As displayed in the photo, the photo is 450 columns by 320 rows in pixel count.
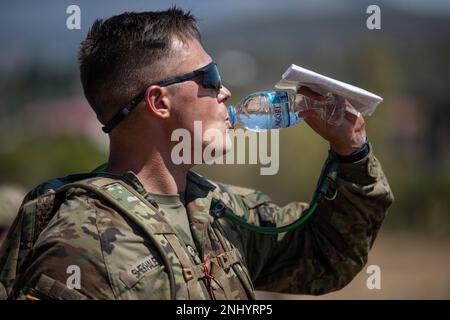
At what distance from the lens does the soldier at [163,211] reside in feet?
11.4

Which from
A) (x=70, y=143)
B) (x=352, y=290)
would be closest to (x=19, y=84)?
(x=70, y=143)

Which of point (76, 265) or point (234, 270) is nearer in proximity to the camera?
point (76, 265)

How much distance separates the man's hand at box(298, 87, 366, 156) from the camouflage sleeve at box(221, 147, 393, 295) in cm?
14

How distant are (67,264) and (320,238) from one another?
163 cm

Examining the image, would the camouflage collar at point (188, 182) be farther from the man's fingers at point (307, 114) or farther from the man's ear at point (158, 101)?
the man's fingers at point (307, 114)

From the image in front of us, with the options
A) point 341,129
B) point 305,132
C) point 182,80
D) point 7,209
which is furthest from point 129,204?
point 305,132

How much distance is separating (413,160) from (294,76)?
1785 centimetres

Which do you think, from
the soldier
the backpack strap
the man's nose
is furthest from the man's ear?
the backpack strap

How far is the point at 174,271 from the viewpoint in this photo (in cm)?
357

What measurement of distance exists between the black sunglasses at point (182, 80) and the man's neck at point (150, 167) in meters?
0.14

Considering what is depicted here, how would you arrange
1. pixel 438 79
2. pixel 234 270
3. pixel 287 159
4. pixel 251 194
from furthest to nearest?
pixel 438 79
pixel 287 159
pixel 251 194
pixel 234 270

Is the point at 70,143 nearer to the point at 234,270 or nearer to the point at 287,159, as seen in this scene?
the point at 287,159

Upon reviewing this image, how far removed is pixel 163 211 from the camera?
389 centimetres

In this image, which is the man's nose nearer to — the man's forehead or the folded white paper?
the man's forehead
